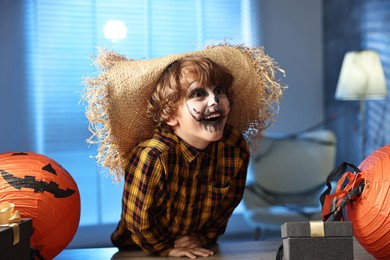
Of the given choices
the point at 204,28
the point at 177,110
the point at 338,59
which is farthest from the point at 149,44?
the point at 177,110

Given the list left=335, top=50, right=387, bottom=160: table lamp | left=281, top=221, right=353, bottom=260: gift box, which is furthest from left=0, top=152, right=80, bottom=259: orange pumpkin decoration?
left=335, top=50, right=387, bottom=160: table lamp

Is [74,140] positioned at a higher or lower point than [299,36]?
lower

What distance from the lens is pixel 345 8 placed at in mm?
3484

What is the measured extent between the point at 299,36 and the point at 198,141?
7.94ft

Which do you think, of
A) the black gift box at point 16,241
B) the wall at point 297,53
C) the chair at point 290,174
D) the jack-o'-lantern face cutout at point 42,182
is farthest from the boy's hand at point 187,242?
the wall at point 297,53

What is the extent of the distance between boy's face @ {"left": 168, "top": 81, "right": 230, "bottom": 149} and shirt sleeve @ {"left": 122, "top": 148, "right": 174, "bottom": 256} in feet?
0.36

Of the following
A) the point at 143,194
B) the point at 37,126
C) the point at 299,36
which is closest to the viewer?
the point at 143,194

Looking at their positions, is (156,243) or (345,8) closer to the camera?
(156,243)

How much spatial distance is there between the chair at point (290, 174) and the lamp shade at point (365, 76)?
0.30m

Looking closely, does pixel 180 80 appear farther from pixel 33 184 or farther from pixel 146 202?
pixel 33 184

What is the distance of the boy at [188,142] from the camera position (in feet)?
4.08

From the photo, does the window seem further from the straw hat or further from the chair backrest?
the straw hat

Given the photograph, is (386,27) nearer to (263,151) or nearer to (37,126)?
(263,151)

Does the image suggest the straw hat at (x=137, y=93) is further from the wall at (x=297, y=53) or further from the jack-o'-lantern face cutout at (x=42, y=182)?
the wall at (x=297, y=53)
